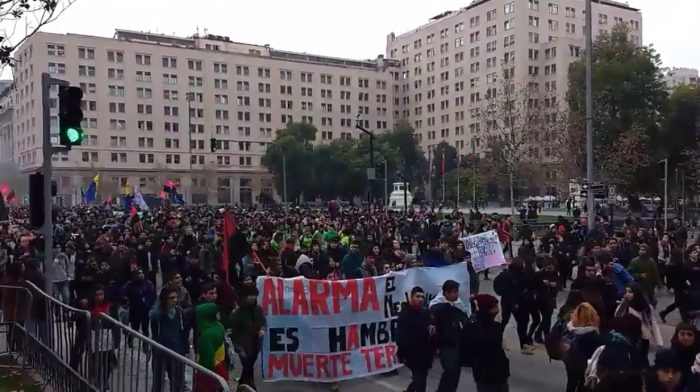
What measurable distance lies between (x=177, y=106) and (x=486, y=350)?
311 feet

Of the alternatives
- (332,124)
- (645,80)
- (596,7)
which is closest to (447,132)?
(332,124)

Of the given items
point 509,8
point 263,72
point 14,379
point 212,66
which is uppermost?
point 509,8

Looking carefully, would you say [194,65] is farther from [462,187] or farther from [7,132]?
[462,187]

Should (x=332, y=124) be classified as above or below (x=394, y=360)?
above

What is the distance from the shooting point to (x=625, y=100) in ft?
141

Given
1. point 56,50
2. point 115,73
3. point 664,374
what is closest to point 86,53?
point 56,50

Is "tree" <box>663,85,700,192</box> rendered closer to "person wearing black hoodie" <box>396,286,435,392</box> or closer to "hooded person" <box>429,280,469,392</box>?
"hooded person" <box>429,280,469,392</box>

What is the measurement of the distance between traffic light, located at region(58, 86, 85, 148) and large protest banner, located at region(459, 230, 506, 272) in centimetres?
988

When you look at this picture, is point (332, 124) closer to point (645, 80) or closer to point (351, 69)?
point (351, 69)

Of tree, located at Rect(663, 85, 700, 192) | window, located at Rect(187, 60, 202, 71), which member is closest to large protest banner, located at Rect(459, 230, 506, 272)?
tree, located at Rect(663, 85, 700, 192)

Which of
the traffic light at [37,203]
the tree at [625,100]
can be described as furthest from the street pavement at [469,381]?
the tree at [625,100]

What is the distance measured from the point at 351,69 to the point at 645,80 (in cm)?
7006

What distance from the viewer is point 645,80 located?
43312 mm

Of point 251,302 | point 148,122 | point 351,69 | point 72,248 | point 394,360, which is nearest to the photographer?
point 251,302
